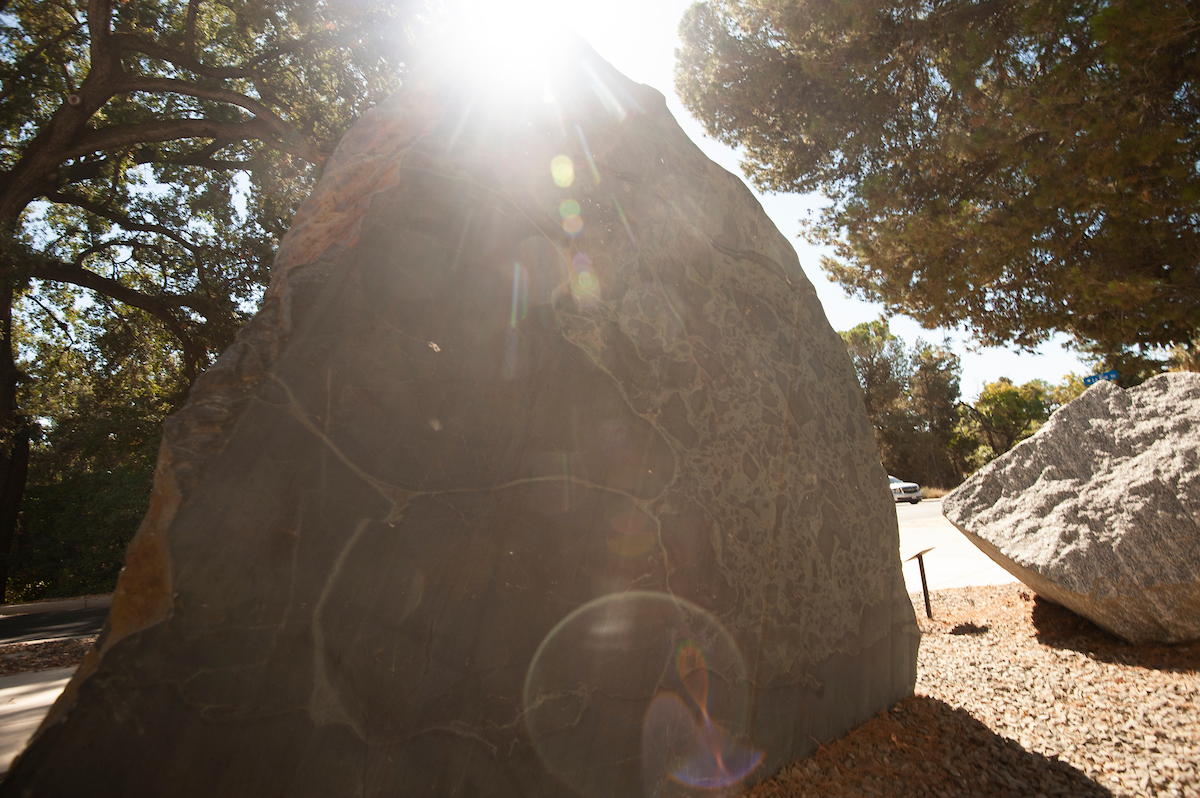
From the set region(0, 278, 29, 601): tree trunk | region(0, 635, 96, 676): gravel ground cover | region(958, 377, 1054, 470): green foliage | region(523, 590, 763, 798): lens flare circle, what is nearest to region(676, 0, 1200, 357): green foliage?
region(523, 590, 763, 798): lens flare circle

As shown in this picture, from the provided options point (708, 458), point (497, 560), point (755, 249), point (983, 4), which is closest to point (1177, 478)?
point (755, 249)

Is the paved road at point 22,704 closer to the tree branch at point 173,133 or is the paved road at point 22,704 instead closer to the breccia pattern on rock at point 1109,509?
the breccia pattern on rock at point 1109,509

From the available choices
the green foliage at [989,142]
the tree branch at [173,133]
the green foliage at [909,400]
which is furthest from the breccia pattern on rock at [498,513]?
the green foliage at [909,400]

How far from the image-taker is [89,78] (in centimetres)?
644

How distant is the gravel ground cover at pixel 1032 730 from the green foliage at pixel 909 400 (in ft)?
84.1

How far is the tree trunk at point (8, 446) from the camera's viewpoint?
26.7ft

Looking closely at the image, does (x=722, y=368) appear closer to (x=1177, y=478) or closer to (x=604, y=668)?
(x=604, y=668)

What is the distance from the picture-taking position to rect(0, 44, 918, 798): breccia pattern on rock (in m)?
1.35

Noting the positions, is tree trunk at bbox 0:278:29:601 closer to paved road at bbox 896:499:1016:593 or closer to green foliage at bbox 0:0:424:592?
green foliage at bbox 0:0:424:592

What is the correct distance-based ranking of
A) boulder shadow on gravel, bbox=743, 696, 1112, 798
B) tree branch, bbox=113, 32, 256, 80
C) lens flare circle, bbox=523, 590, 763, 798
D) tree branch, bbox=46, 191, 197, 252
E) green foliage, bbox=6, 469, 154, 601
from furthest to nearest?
green foliage, bbox=6, 469, 154, 601, tree branch, bbox=46, 191, 197, 252, tree branch, bbox=113, 32, 256, 80, boulder shadow on gravel, bbox=743, 696, 1112, 798, lens flare circle, bbox=523, 590, 763, 798

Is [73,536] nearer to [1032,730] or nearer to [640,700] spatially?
[640,700]

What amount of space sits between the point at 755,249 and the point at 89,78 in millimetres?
7740

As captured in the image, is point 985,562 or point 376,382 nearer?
point 376,382

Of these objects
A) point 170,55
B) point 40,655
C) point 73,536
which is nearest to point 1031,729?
point 40,655
